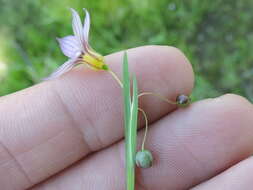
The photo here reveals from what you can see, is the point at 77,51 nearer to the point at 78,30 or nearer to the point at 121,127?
the point at 78,30

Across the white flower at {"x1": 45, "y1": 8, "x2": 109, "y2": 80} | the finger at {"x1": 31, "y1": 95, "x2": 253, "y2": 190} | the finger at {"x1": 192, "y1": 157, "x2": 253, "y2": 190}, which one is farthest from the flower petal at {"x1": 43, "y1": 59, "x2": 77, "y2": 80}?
the finger at {"x1": 192, "y1": 157, "x2": 253, "y2": 190}

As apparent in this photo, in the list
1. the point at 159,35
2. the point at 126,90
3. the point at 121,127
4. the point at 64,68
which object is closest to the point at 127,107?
the point at 126,90

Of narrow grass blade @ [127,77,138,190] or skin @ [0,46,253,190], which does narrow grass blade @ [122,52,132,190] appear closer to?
narrow grass blade @ [127,77,138,190]

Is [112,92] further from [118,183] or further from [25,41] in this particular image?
[25,41]

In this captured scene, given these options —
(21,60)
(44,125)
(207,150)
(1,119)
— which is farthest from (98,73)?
(21,60)

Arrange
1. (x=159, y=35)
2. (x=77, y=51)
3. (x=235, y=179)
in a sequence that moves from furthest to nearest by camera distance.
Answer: (x=159, y=35) < (x=77, y=51) < (x=235, y=179)

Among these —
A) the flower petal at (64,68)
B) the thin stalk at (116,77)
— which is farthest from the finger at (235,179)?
the flower petal at (64,68)

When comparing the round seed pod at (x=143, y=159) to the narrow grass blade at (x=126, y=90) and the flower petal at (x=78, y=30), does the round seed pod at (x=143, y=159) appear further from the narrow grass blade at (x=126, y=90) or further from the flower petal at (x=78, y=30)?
the flower petal at (x=78, y=30)
